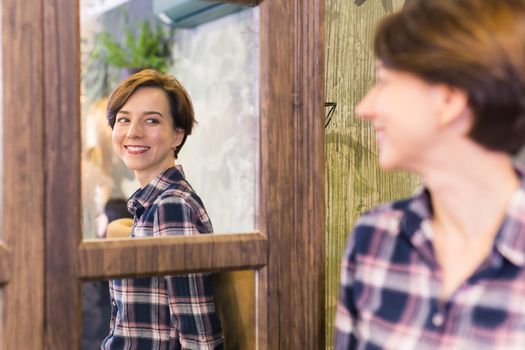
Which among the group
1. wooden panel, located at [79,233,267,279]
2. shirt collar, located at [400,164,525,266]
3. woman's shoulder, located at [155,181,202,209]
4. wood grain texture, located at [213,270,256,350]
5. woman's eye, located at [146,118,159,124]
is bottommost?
wood grain texture, located at [213,270,256,350]

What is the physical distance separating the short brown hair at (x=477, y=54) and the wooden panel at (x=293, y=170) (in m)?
0.36

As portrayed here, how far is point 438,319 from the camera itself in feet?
3.54

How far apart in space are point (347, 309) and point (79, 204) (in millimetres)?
491

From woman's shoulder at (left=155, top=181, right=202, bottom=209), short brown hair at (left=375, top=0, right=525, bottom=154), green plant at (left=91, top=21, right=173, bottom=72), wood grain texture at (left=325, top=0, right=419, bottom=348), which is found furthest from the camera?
wood grain texture at (left=325, top=0, right=419, bottom=348)

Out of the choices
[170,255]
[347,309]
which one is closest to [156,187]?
[170,255]

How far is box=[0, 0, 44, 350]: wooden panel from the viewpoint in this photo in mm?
1135

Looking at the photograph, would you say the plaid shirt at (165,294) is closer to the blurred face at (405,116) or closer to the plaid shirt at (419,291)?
the plaid shirt at (419,291)

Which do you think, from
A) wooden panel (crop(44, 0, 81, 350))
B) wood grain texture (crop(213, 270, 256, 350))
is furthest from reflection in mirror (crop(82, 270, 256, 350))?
wooden panel (crop(44, 0, 81, 350))

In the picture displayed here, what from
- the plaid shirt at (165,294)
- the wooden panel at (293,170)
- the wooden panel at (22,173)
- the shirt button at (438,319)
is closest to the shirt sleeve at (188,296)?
the plaid shirt at (165,294)

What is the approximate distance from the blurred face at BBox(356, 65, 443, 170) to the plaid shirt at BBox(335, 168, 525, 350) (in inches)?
4.9

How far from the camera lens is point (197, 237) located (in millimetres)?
1314

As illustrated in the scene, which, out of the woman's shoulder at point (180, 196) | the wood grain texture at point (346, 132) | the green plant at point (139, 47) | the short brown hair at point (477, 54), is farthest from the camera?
the wood grain texture at point (346, 132)

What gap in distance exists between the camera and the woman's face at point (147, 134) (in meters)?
1.34

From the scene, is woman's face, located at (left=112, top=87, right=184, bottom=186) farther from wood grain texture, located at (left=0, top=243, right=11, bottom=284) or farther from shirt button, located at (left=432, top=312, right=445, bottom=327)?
shirt button, located at (left=432, top=312, right=445, bottom=327)
